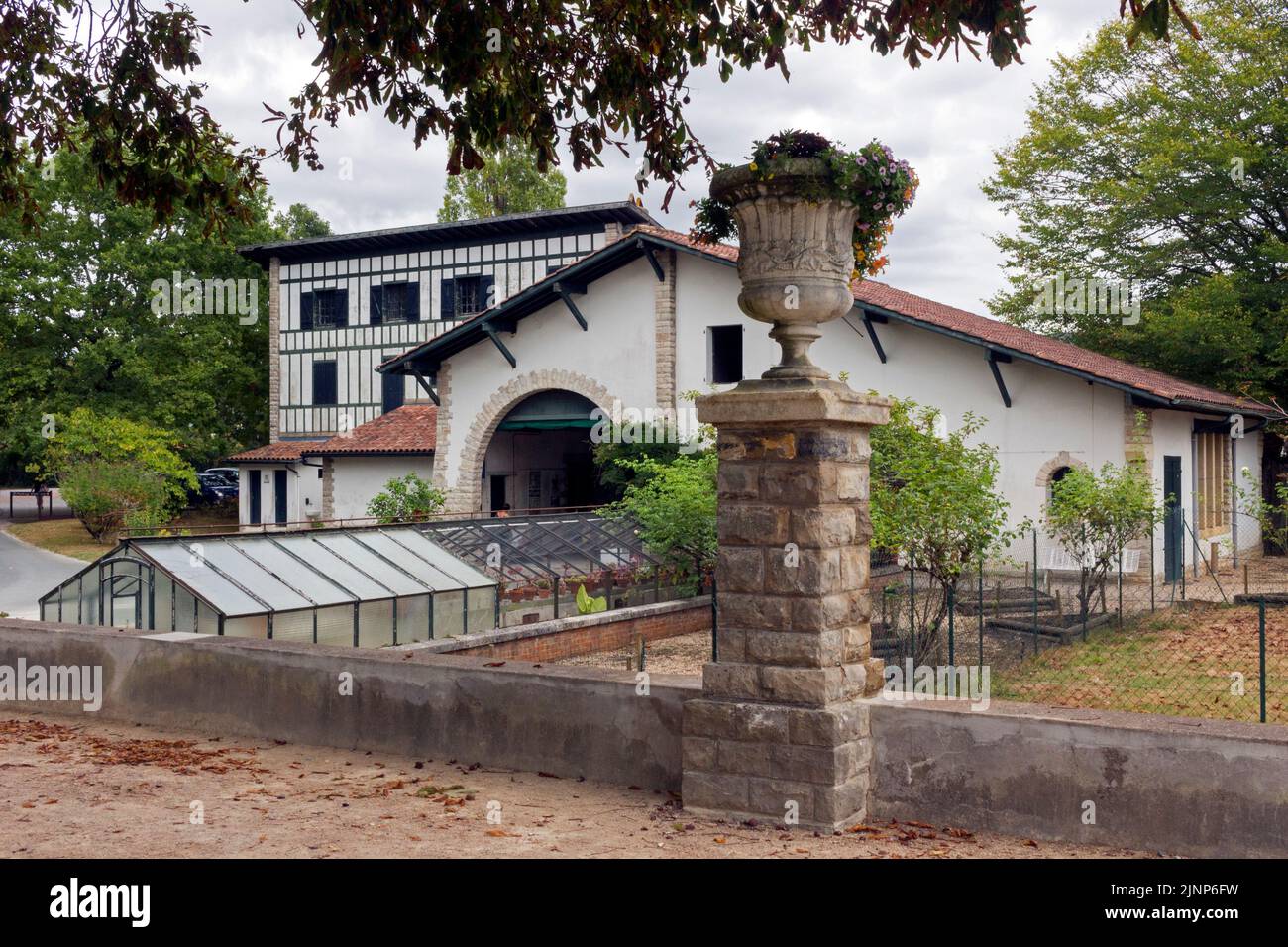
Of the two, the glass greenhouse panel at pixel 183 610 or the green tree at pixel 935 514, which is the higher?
the green tree at pixel 935 514

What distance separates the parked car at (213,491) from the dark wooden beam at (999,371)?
100 ft

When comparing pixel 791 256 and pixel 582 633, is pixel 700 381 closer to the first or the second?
pixel 582 633

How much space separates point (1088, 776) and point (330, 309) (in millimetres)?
32238

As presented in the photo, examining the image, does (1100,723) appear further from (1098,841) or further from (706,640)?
(706,640)

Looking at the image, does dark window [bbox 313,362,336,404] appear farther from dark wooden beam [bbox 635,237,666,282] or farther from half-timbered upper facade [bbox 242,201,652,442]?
dark wooden beam [bbox 635,237,666,282]

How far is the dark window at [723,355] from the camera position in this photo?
76.3 feet

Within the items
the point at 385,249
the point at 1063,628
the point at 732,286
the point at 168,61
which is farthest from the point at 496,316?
the point at 168,61

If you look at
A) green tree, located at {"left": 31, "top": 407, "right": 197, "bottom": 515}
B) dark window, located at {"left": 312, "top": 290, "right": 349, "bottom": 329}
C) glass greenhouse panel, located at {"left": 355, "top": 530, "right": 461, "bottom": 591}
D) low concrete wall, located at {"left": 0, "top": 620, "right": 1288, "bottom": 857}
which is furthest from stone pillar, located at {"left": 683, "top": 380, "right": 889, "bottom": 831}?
dark window, located at {"left": 312, "top": 290, "right": 349, "bottom": 329}

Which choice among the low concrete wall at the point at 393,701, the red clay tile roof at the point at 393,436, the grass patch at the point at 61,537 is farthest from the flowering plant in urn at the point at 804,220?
the grass patch at the point at 61,537

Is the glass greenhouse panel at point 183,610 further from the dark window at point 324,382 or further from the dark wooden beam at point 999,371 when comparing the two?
the dark window at point 324,382

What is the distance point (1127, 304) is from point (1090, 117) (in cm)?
464

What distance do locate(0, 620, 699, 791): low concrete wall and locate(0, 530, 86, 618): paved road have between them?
39.3ft

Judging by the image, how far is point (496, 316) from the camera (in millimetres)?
24734

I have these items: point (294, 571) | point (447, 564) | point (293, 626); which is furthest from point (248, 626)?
point (447, 564)
